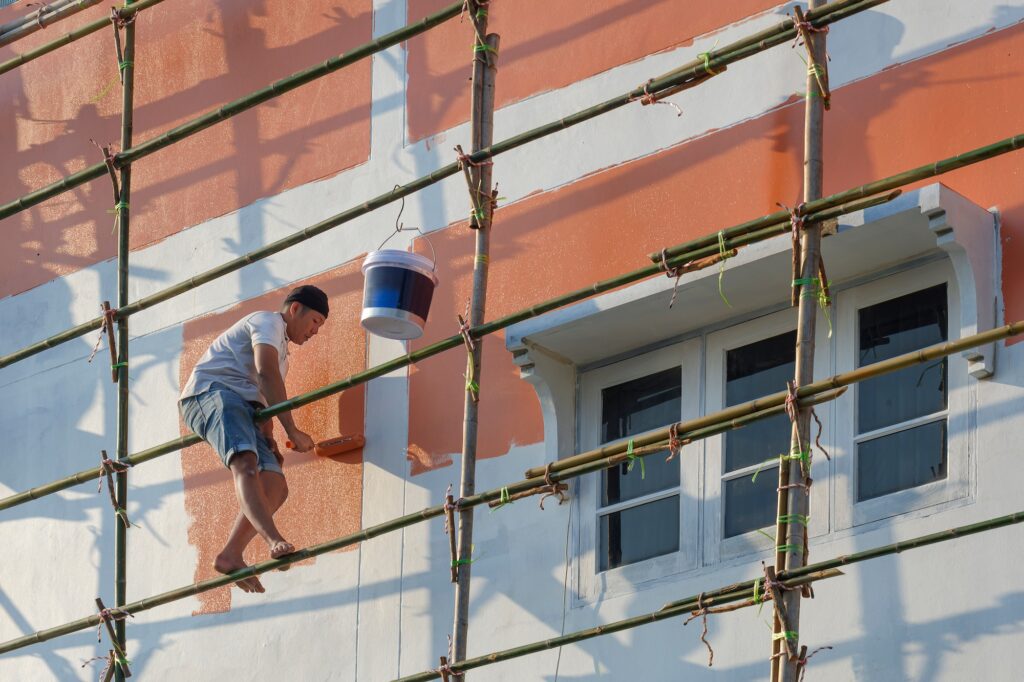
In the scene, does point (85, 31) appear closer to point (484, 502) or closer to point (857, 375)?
point (484, 502)

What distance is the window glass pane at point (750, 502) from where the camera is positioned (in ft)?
23.5

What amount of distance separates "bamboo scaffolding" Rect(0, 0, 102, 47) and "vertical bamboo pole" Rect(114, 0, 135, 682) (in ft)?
2.95

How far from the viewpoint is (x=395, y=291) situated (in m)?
7.70

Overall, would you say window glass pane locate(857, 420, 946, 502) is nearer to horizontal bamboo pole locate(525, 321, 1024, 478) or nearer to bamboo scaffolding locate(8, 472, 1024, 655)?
bamboo scaffolding locate(8, 472, 1024, 655)

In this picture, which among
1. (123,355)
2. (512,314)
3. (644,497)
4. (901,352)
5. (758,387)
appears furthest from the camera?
(123,355)

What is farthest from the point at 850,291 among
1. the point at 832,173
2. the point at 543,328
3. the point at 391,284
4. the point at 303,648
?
the point at 303,648

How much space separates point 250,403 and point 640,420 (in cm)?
145

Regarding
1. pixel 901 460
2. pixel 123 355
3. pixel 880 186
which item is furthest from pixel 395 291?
pixel 880 186

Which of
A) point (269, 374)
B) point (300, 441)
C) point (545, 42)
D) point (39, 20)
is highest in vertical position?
point (39, 20)

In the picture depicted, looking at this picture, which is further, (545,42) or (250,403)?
(545,42)

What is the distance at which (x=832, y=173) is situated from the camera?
743 cm

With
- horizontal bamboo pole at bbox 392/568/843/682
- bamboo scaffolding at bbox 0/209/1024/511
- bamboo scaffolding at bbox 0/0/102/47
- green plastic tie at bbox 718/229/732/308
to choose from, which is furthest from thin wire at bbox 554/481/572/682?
bamboo scaffolding at bbox 0/0/102/47

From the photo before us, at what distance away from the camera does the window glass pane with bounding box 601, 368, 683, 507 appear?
7.57m

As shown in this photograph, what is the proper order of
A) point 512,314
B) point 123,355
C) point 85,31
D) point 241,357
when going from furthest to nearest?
point 85,31 < point 123,355 < point 241,357 < point 512,314
